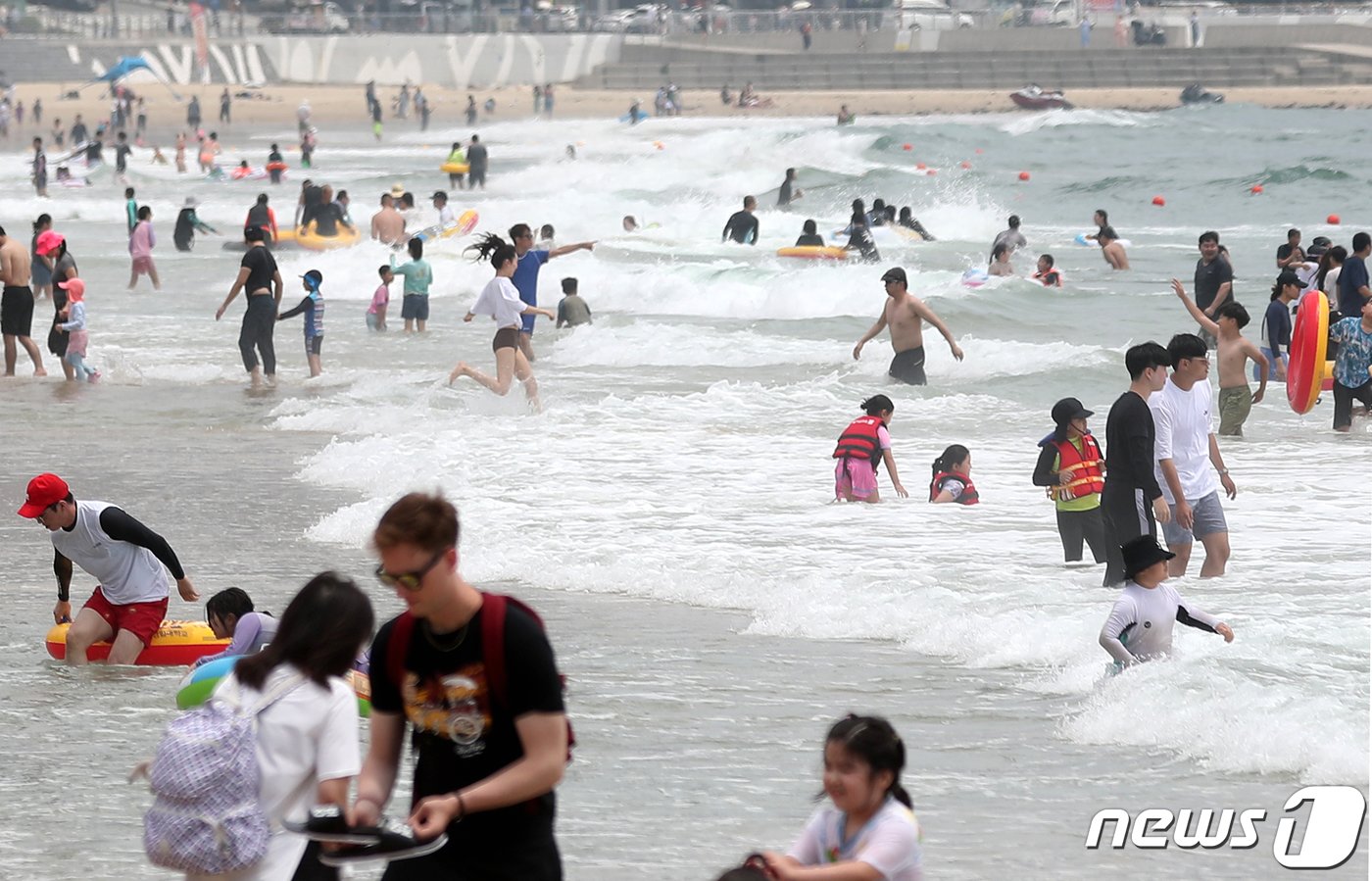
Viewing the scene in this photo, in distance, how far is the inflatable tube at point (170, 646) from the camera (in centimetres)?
806

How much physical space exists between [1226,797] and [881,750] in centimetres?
311

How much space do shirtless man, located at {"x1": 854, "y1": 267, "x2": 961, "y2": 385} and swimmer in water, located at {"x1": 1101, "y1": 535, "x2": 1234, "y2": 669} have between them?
800 cm

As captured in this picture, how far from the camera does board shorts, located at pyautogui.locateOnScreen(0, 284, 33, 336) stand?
17484 millimetres

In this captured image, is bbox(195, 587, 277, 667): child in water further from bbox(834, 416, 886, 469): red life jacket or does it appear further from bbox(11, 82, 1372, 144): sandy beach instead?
bbox(11, 82, 1372, 144): sandy beach

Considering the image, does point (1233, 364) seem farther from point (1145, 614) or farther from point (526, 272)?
point (1145, 614)

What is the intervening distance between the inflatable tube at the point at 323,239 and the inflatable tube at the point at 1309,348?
19.2m

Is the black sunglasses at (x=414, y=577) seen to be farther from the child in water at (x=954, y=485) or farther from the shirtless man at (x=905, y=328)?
the shirtless man at (x=905, y=328)

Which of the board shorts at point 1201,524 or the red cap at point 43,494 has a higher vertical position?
the red cap at point 43,494

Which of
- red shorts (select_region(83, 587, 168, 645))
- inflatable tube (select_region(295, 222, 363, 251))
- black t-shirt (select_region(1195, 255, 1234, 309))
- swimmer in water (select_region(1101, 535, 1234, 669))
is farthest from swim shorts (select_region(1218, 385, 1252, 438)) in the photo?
inflatable tube (select_region(295, 222, 363, 251))

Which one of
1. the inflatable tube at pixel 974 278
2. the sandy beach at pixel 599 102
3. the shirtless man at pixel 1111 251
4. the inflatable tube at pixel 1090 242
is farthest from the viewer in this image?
the sandy beach at pixel 599 102

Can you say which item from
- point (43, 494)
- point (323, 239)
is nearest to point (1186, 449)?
point (43, 494)

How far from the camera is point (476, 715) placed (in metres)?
3.61

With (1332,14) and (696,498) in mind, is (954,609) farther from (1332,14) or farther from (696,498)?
(1332,14)

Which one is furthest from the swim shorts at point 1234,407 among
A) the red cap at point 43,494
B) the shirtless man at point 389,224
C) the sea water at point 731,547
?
the shirtless man at point 389,224
